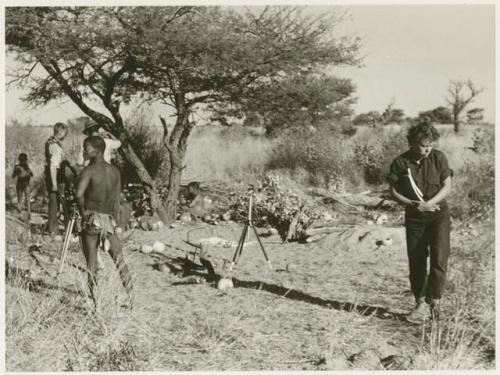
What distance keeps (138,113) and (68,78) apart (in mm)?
3149

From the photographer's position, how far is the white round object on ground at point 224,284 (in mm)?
5820

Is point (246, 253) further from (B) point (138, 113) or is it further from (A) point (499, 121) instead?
(B) point (138, 113)

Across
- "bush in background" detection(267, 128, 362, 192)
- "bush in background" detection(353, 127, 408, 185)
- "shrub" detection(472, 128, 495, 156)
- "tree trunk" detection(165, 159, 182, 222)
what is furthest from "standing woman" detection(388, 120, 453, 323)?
"shrub" detection(472, 128, 495, 156)

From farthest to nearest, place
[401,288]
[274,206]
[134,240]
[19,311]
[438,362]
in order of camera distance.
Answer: [274,206] → [134,240] → [401,288] → [19,311] → [438,362]

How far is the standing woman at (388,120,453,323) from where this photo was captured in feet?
15.2

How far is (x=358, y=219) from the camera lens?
9.45m

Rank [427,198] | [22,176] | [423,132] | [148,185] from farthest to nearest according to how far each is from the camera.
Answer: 1. [22,176]
2. [148,185]
3. [427,198]
4. [423,132]

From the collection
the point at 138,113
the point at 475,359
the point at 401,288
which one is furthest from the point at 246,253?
the point at 138,113

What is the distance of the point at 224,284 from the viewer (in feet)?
19.1

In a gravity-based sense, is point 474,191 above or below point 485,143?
below

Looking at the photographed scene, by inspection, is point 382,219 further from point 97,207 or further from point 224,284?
point 97,207

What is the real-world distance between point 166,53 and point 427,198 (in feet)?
16.3

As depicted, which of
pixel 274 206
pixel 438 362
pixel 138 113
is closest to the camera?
pixel 438 362

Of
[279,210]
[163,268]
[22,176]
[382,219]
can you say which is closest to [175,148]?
[279,210]
